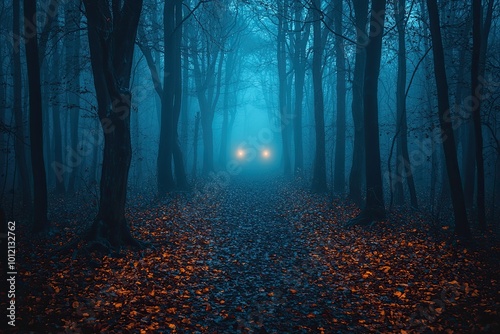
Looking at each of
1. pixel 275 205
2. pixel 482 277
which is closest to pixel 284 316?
pixel 482 277

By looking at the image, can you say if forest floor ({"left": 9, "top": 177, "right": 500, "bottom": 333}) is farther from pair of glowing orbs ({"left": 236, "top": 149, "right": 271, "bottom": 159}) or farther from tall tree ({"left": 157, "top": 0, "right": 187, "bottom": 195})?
pair of glowing orbs ({"left": 236, "top": 149, "right": 271, "bottom": 159})

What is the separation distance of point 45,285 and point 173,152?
11.7m

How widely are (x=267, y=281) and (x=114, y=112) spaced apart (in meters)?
5.18

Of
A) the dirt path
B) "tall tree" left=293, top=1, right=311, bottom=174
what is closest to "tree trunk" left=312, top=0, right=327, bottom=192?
"tall tree" left=293, top=1, right=311, bottom=174

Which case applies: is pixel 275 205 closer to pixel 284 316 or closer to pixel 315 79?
pixel 315 79

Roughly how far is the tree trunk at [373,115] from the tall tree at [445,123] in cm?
223

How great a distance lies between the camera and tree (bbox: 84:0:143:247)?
8219mm

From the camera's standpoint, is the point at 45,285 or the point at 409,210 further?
the point at 409,210

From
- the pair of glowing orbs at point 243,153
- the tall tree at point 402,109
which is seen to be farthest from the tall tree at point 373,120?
the pair of glowing orbs at point 243,153

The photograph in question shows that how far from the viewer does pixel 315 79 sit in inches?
Result: 740

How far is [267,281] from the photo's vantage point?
285 inches

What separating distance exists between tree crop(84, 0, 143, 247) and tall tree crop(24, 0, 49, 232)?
6.61 feet

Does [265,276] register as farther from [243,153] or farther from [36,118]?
[243,153]

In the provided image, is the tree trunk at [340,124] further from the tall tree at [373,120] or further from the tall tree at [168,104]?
the tall tree at [168,104]
